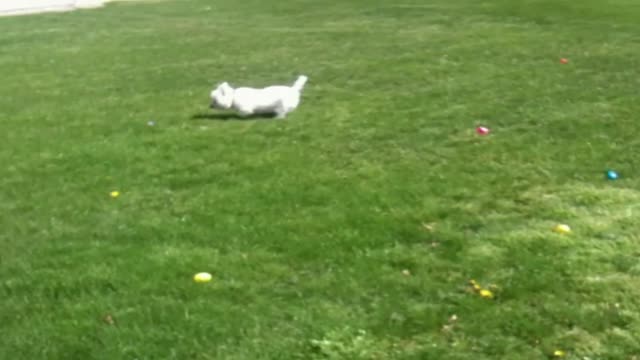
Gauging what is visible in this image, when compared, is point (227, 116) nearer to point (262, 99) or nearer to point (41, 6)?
point (262, 99)

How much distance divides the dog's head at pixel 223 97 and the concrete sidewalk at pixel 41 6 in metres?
16.7

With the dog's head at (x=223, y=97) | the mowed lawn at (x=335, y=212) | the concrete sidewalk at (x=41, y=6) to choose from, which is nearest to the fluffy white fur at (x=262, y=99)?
the dog's head at (x=223, y=97)

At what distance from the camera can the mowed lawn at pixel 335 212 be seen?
465 centimetres

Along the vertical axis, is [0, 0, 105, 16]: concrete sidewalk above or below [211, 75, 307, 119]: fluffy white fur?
below

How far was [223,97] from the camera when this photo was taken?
9.23 meters

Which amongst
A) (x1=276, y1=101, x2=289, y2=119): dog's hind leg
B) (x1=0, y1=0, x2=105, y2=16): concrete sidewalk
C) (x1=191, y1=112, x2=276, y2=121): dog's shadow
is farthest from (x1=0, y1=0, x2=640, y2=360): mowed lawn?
(x1=0, y1=0, x2=105, y2=16): concrete sidewalk

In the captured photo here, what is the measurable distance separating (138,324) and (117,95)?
668 cm

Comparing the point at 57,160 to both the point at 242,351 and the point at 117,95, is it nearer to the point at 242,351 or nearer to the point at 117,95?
the point at 117,95

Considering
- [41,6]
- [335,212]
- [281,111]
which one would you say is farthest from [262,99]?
[41,6]

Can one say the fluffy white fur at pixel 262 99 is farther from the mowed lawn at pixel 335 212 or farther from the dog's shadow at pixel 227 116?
the mowed lawn at pixel 335 212

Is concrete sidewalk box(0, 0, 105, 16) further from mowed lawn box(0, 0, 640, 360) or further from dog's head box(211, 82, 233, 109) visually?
dog's head box(211, 82, 233, 109)

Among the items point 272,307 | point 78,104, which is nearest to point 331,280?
point 272,307

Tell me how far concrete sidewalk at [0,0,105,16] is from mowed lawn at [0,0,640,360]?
523 inches

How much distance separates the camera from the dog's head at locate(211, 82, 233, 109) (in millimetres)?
9117
